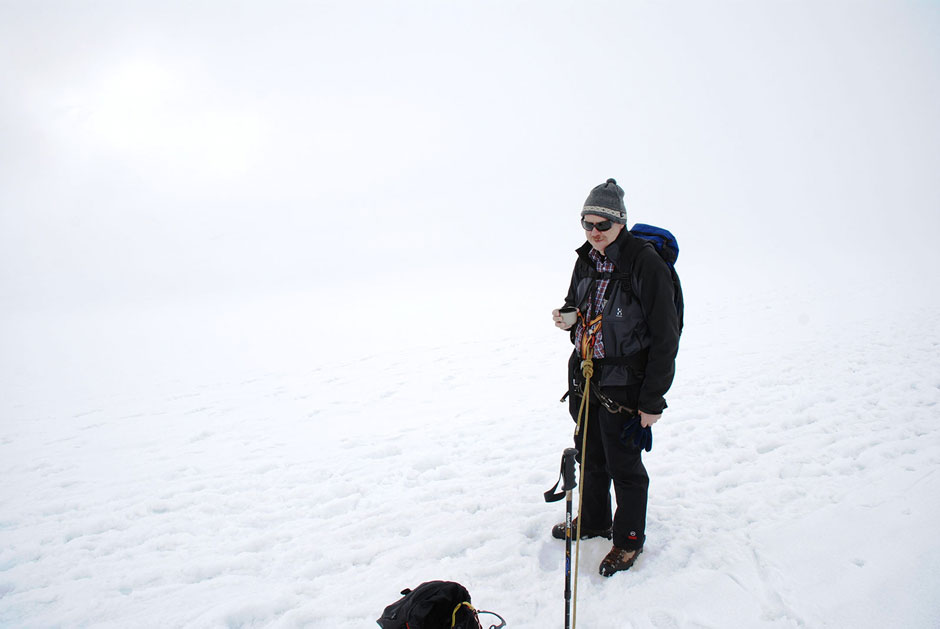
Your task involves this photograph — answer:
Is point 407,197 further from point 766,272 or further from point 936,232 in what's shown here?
point 936,232

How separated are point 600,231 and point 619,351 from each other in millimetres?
747

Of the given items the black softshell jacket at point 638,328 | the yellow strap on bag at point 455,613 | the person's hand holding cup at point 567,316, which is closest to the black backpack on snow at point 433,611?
the yellow strap on bag at point 455,613

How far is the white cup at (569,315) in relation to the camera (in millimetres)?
Answer: 3064

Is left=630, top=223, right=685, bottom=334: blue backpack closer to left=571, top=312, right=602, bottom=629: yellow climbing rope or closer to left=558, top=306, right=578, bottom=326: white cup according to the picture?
left=571, top=312, right=602, bottom=629: yellow climbing rope

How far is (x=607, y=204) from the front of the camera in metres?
2.75

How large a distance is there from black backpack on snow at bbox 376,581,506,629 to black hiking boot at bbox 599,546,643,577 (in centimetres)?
89

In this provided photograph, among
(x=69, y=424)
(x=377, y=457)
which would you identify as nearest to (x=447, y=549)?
(x=377, y=457)

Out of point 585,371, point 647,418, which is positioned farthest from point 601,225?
point 647,418

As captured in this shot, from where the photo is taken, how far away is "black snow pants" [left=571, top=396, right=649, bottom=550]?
2.95 meters

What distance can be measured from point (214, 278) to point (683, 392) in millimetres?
36872

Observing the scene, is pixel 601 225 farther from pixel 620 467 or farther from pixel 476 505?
pixel 476 505

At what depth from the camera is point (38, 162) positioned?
2115 inches

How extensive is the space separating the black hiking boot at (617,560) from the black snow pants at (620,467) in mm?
48

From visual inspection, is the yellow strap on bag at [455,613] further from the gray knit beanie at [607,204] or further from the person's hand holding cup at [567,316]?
the gray knit beanie at [607,204]
